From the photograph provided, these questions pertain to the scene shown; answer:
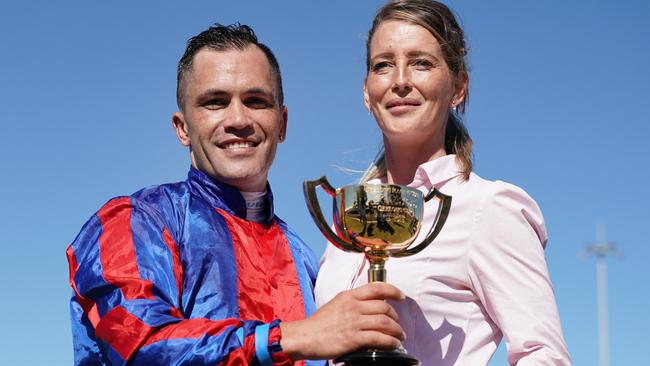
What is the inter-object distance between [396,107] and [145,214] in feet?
5.06

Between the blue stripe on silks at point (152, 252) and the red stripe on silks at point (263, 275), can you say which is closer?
the blue stripe on silks at point (152, 252)

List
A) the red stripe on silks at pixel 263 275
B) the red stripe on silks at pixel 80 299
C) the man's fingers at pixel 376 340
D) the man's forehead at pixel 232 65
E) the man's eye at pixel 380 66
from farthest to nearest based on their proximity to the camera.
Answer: the man's forehead at pixel 232 65 < the red stripe on silks at pixel 263 275 < the man's eye at pixel 380 66 < the red stripe on silks at pixel 80 299 < the man's fingers at pixel 376 340

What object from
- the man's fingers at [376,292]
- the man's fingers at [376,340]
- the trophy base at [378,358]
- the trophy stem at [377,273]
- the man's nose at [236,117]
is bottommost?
the trophy base at [378,358]

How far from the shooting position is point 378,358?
4.30 metres

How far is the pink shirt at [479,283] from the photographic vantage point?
15.3 ft

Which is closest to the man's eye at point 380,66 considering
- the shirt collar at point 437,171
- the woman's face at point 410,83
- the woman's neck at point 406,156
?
the woman's face at point 410,83

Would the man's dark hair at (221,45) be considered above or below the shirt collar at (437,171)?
above

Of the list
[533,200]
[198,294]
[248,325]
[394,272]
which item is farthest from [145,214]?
[533,200]

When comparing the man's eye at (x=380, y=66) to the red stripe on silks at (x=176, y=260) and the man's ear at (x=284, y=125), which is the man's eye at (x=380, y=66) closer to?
the man's ear at (x=284, y=125)

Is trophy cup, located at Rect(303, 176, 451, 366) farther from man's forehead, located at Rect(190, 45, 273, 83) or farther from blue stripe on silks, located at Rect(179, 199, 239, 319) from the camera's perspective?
man's forehead, located at Rect(190, 45, 273, 83)

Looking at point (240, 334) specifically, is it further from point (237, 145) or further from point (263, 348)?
point (237, 145)

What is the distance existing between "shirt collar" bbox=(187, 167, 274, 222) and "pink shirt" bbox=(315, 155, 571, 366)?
1.28 meters

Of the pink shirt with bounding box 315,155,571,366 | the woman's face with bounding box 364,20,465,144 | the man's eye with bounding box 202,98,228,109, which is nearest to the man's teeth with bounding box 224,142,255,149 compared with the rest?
the man's eye with bounding box 202,98,228,109

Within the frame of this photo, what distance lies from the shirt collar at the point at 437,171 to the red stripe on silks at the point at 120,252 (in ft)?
5.26
